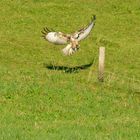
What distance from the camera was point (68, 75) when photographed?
72.3 feet

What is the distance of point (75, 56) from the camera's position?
2805cm

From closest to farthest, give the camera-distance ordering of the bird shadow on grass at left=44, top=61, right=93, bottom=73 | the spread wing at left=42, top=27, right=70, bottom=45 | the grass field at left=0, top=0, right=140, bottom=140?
the grass field at left=0, top=0, right=140, bottom=140
the spread wing at left=42, top=27, right=70, bottom=45
the bird shadow on grass at left=44, top=61, right=93, bottom=73

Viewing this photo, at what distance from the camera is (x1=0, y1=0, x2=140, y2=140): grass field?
46.9 feet

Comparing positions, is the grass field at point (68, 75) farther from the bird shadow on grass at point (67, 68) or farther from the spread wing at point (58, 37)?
the spread wing at point (58, 37)

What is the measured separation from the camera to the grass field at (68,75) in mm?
14281

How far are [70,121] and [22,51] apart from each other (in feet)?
42.0

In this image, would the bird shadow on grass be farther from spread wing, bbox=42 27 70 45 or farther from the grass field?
spread wing, bbox=42 27 70 45

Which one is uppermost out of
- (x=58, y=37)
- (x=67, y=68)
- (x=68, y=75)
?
(x=58, y=37)

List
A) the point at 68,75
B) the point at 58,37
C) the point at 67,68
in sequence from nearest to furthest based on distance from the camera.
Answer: the point at 68,75 < the point at 58,37 < the point at 67,68

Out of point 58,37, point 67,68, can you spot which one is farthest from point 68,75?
point 67,68

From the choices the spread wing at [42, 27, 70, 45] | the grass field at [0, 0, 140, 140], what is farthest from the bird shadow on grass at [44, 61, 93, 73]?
the spread wing at [42, 27, 70, 45]

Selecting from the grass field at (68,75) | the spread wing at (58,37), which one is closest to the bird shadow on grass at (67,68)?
the grass field at (68,75)

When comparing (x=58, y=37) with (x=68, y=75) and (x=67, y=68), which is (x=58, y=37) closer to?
(x=68, y=75)

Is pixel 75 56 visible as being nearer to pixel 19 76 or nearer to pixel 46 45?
pixel 46 45
